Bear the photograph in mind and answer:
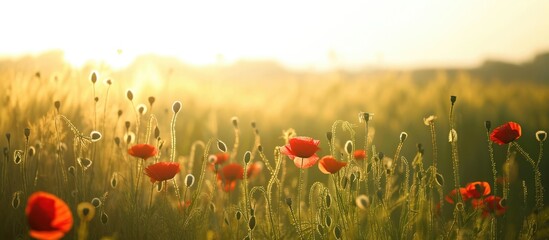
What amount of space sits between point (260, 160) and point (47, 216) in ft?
7.62

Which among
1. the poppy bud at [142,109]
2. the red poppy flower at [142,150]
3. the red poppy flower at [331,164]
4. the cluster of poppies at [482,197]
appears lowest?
the cluster of poppies at [482,197]

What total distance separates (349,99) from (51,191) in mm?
3200

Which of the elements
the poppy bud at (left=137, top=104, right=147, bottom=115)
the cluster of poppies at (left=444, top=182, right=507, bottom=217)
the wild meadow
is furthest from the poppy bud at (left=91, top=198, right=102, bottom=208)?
the cluster of poppies at (left=444, top=182, right=507, bottom=217)

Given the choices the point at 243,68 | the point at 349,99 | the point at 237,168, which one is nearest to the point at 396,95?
the point at 349,99

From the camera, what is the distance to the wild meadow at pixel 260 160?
1.65 metres

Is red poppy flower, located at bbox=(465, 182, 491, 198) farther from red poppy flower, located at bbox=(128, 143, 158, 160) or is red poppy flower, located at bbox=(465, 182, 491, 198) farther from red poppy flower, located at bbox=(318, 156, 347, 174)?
red poppy flower, located at bbox=(128, 143, 158, 160)

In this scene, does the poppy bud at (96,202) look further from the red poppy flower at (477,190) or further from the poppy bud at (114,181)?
the red poppy flower at (477,190)

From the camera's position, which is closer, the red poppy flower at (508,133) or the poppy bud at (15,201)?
the poppy bud at (15,201)

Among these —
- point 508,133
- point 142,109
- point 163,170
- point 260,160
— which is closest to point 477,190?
point 508,133

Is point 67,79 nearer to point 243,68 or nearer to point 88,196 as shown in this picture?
point 88,196

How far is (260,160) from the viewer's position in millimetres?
3369

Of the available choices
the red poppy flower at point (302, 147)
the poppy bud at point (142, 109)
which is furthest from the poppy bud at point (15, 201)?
the red poppy flower at point (302, 147)

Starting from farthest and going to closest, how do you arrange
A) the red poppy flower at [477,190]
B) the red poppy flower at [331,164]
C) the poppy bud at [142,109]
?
the poppy bud at [142,109] → the red poppy flower at [477,190] → the red poppy flower at [331,164]

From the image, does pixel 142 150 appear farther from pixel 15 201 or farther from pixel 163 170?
pixel 15 201
